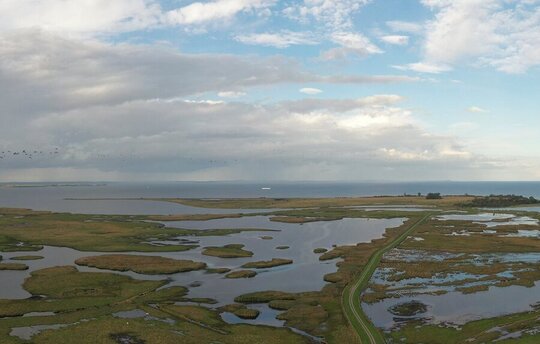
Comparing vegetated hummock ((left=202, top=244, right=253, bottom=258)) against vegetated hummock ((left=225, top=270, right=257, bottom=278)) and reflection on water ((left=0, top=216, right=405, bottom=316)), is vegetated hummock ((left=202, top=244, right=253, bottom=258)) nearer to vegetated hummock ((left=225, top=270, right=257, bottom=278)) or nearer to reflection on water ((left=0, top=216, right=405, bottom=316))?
reflection on water ((left=0, top=216, right=405, bottom=316))

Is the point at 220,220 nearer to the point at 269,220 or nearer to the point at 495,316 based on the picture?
the point at 269,220

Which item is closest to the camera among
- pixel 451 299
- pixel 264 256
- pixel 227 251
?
pixel 451 299

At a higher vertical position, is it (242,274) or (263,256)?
(263,256)

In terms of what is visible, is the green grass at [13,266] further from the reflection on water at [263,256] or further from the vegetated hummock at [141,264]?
the vegetated hummock at [141,264]

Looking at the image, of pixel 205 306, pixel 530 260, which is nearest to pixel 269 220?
pixel 530 260

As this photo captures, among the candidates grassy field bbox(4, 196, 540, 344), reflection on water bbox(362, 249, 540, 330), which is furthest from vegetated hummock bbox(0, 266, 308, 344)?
reflection on water bbox(362, 249, 540, 330)

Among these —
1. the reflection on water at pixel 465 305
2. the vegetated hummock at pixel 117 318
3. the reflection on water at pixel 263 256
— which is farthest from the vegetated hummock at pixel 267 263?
the reflection on water at pixel 465 305

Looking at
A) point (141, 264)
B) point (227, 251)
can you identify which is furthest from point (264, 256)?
point (141, 264)

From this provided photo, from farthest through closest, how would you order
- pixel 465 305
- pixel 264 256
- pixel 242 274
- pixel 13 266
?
pixel 264 256
pixel 13 266
pixel 242 274
pixel 465 305

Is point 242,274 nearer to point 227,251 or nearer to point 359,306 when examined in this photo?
point 227,251
